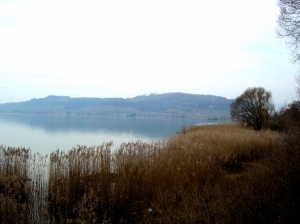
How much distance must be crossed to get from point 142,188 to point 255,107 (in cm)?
2071

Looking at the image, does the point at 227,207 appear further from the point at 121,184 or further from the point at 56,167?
the point at 56,167

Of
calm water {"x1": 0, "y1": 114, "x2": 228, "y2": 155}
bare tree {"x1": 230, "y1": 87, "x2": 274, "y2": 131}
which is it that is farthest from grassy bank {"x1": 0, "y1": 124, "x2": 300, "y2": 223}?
bare tree {"x1": 230, "y1": 87, "x2": 274, "y2": 131}

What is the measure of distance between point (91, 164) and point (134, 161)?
113 centimetres

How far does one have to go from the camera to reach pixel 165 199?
541cm

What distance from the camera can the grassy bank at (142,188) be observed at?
4.03 m

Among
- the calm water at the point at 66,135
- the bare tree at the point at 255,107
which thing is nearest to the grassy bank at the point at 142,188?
the calm water at the point at 66,135

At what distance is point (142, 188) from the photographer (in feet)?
20.9

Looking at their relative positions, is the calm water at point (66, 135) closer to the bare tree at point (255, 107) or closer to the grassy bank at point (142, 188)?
the grassy bank at point (142, 188)

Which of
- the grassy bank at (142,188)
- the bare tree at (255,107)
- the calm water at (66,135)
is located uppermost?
the bare tree at (255,107)

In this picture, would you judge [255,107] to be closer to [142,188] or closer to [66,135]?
[66,135]

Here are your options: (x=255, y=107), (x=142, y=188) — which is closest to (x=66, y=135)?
(x=255, y=107)

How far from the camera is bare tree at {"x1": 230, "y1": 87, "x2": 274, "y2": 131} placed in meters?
23.5

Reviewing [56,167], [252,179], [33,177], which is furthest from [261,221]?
[33,177]

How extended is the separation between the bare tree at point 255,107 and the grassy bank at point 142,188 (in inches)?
674
